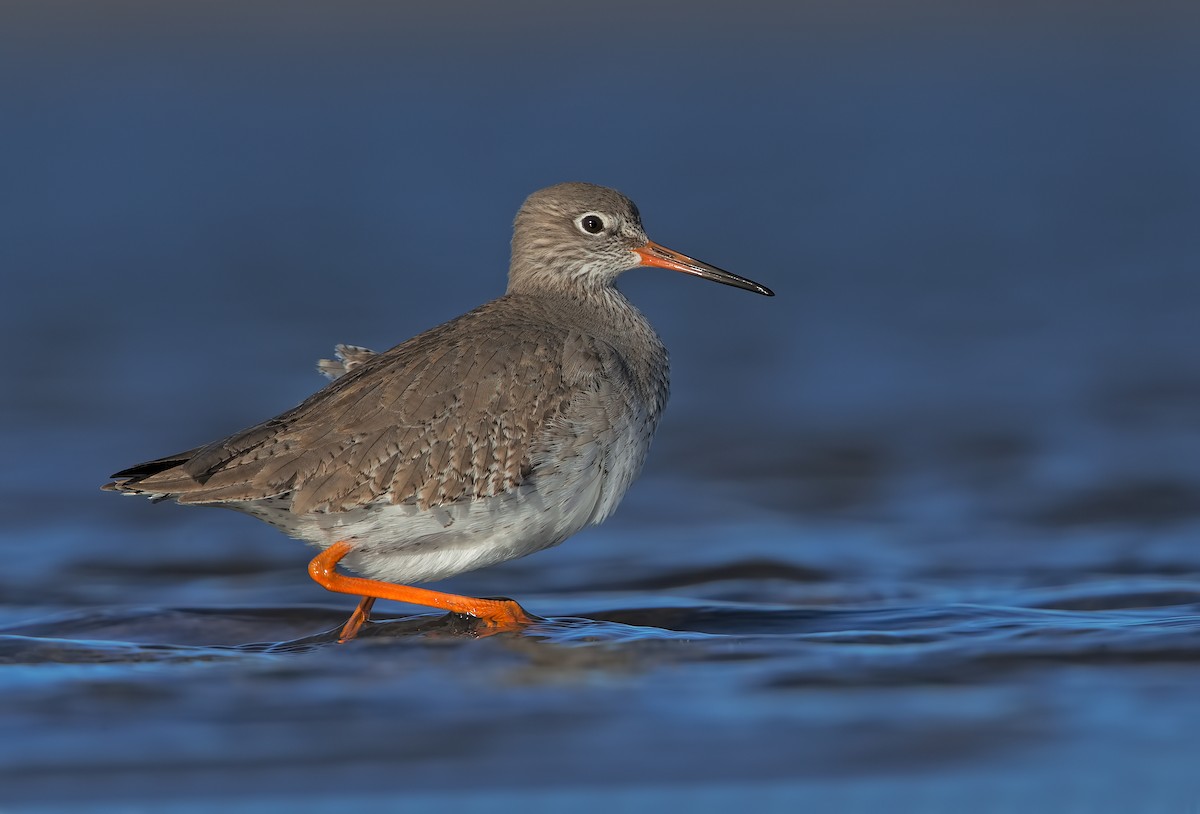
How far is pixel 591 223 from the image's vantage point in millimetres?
10219

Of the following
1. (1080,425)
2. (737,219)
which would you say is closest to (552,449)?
(1080,425)

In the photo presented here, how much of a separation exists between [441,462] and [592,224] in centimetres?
213

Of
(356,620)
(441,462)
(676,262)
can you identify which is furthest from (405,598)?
(676,262)

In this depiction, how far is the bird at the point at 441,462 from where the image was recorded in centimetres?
873

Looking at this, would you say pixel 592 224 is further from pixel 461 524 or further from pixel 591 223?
pixel 461 524

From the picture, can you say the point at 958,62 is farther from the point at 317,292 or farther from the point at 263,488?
the point at 263,488

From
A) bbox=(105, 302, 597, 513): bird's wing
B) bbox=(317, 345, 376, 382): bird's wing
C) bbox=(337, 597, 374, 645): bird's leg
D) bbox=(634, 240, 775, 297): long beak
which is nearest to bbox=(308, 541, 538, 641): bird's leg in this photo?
bbox=(337, 597, 374, 645): bird's leg

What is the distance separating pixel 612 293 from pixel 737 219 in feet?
44.0

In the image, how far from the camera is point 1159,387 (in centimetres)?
1484

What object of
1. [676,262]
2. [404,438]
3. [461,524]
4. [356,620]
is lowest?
[356,620]

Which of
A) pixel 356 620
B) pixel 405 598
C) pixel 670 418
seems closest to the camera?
pixel 405 598

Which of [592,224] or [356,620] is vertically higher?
[592,224]

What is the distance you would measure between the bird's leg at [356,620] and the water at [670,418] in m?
0.18

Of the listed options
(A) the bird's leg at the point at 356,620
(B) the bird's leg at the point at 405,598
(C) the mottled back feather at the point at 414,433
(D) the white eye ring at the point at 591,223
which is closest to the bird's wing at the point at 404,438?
(C) the mottled back feather at the point at 414,433
